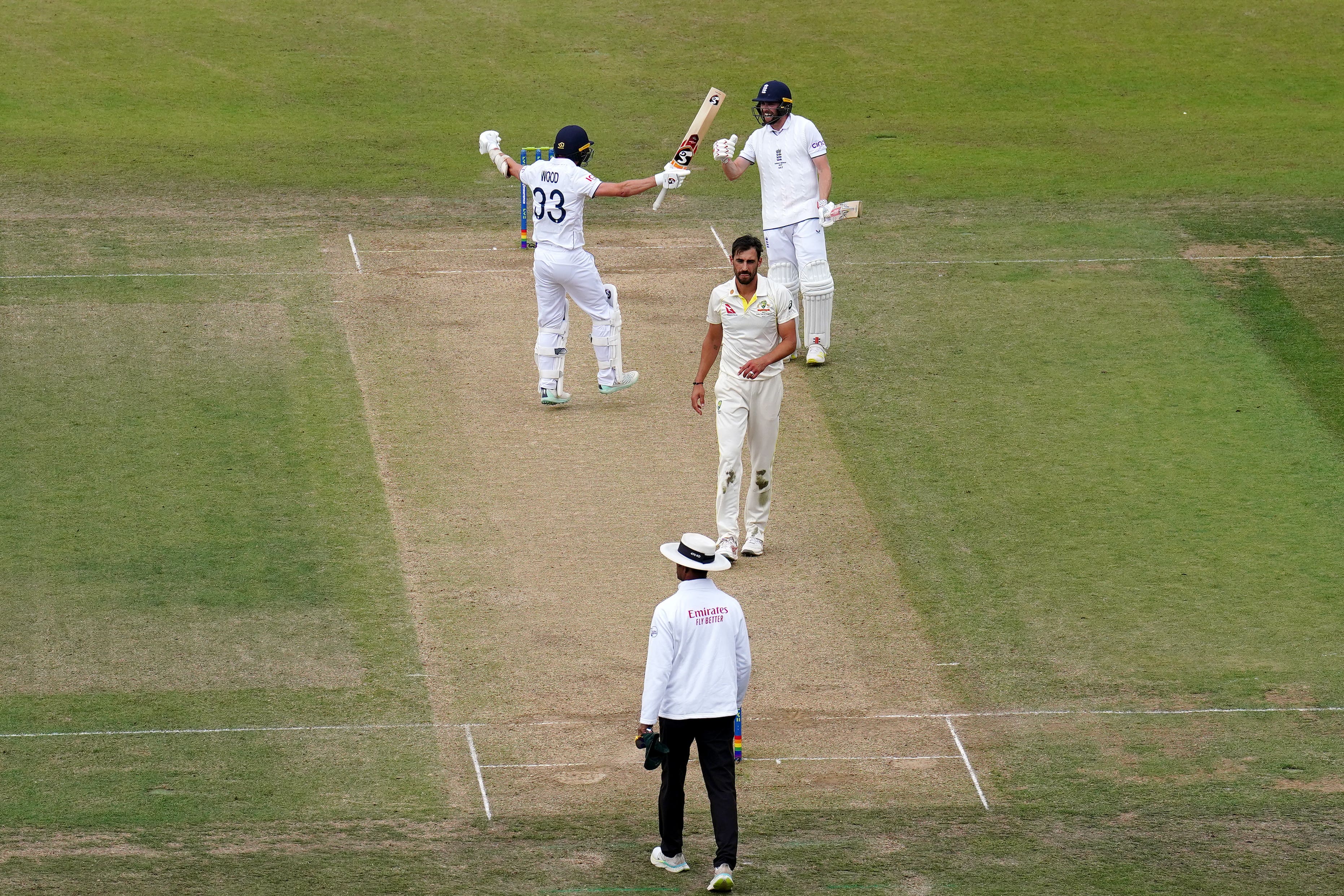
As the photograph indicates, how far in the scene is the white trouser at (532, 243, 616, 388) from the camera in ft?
53.2

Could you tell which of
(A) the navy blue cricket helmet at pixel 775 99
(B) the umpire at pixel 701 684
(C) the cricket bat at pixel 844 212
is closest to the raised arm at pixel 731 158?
(A) the navy blue cricket helmet at pixel 775 99

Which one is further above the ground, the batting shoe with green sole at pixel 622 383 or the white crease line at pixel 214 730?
the batting shoe with green sole at pixel 622 383

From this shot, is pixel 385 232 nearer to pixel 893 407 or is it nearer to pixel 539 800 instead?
pixel 893 407

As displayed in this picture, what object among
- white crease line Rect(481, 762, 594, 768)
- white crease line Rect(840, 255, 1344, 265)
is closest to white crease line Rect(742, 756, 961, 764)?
white crease line Rect(481, 762, 594, 768)

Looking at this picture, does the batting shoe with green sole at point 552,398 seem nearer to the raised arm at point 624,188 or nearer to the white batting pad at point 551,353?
the white batting pad at point 551,353

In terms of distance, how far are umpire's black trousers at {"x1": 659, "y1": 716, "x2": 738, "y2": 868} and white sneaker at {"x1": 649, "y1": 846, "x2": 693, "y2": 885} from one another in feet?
0.72

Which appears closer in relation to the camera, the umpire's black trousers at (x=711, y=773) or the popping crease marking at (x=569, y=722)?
the umpire's black trousers at (x=711, y=773)

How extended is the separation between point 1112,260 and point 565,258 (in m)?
7.03

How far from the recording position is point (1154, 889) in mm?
10039

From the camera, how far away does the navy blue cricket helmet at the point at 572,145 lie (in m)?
16.0

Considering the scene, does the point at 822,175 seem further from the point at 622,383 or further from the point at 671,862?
the point at 671,862

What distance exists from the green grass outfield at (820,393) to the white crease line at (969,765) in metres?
0.12

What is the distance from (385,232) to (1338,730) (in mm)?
12555

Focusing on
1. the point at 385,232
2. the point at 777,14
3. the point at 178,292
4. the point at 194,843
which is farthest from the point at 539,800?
the point at 777,14
